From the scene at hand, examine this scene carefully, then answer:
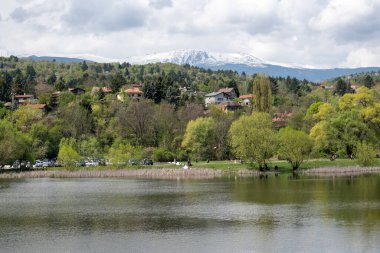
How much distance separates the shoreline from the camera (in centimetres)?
8888

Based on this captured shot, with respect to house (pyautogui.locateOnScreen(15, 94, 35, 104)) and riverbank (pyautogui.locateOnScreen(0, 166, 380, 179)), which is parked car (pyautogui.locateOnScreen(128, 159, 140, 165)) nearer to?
riverbank (pyautogui.locateOnScreen(0, 166, 380, 179))

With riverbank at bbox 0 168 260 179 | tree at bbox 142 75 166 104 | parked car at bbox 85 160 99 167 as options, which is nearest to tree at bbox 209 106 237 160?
riverbank at bbox 0 168 260 179

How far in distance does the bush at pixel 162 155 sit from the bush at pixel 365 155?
3431cm

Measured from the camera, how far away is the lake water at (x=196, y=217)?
117 feet

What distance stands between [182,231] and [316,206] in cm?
1619

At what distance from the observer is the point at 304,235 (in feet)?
123

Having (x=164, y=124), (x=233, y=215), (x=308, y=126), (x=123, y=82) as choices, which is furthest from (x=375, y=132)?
(x=123, y=82)

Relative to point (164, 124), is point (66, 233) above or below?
below

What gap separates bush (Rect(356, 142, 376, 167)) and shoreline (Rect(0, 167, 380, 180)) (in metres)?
1.19

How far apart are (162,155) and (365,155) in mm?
36911

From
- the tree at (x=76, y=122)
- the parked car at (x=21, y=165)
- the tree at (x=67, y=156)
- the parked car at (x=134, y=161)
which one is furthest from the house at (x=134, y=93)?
the tree at (x=67, y=156)

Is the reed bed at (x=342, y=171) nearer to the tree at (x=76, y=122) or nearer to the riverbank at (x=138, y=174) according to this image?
the riverbank at (x=138, y=174)

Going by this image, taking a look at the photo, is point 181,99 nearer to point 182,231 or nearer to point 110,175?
point 110,175

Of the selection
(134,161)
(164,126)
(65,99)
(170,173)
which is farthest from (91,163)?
(65,99)
